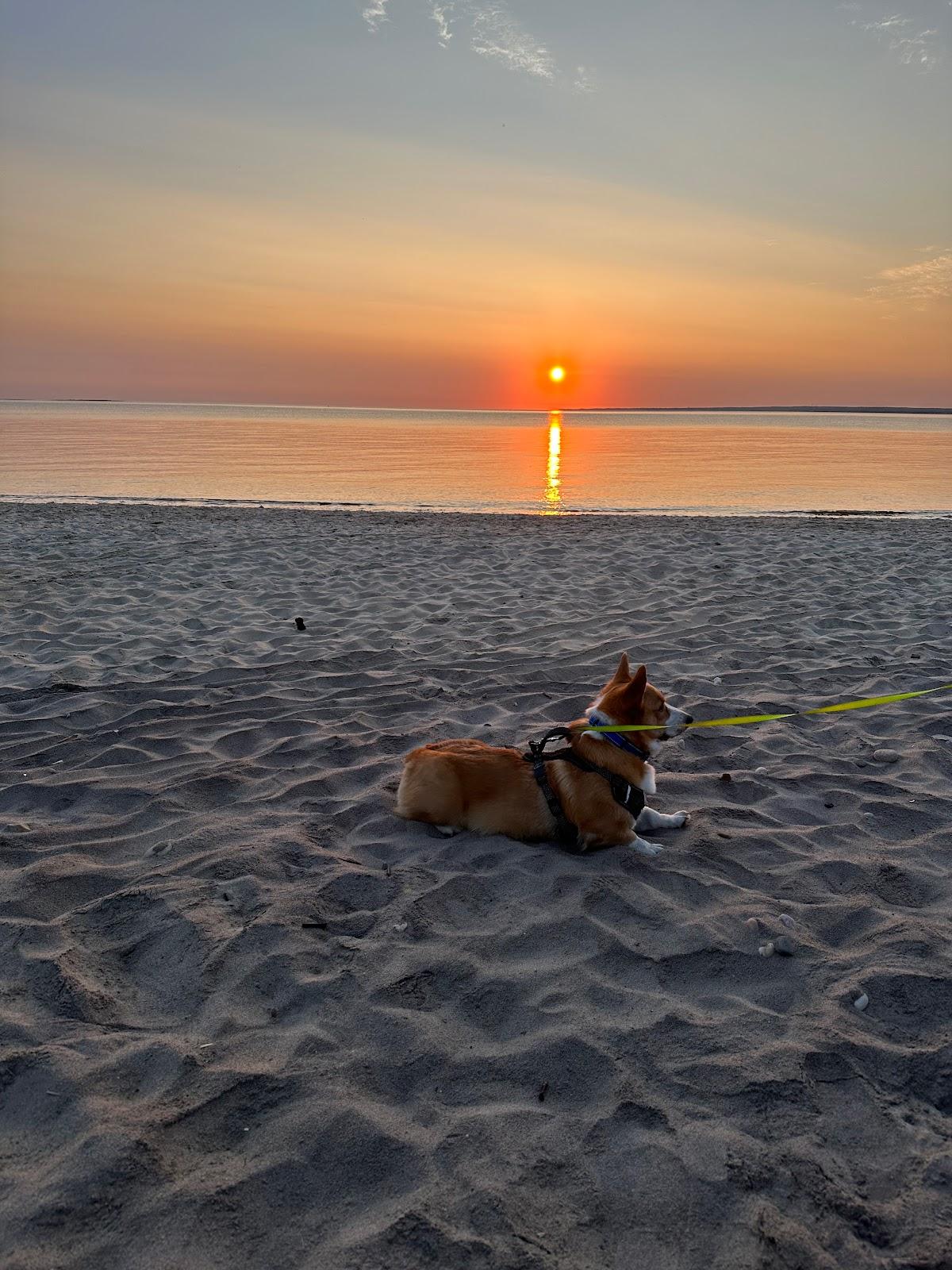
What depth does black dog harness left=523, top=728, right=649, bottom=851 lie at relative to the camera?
4.20 meters

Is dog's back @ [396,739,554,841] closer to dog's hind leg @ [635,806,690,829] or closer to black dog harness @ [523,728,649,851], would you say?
black dog harness @ [523,728,649,851]

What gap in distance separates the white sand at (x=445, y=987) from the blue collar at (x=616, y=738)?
50cm

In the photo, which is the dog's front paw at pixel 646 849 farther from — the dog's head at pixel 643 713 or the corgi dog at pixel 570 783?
the dog's head at pixel 643 713

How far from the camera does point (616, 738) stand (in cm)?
420

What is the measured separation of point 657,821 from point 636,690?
0.81 meters

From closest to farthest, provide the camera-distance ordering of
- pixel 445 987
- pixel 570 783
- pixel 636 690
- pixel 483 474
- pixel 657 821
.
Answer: pixel 445 987 < pixel 636 690 < pixel 570 783 < pixel 657 821 < pixel 483 474

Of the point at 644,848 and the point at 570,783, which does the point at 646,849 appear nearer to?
the point at 644,848

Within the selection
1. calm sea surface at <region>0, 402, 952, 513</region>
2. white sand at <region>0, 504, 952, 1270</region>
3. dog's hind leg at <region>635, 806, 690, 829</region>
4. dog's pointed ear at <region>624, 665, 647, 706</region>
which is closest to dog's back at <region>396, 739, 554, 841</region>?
white sand at <region>0, 504, 952, 1270</region>

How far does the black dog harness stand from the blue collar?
0.01 m

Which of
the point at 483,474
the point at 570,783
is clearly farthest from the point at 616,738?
the point at 483,474

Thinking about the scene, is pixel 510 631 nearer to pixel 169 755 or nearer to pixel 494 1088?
pixel 169 755

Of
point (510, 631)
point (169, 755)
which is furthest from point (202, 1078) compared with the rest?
point (510, 631)

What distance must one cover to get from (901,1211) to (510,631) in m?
6.29

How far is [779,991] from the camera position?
318 centimetres
